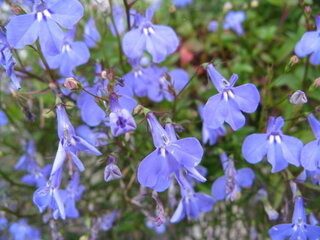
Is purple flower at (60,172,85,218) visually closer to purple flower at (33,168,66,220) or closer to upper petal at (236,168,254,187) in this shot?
purple flower at (33,168,66,220)

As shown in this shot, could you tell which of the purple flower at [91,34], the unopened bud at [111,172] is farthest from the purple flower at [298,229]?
the purple flower at [91,34]

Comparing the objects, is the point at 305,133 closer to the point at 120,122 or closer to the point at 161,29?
the point at 161,29

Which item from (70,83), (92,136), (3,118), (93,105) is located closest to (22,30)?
(70,83)

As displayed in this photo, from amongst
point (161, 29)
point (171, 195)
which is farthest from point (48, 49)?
point (171, 195)

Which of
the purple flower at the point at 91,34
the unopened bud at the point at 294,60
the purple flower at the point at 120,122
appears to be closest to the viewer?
the purple flower at the point at 120,122

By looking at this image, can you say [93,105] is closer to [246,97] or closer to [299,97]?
[246,97]

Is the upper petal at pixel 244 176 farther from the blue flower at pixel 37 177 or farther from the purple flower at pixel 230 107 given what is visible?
the blue flower at pixel 37 177
